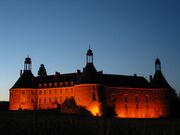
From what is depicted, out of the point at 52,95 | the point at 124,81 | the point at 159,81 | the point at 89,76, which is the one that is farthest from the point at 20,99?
the point at 159,81

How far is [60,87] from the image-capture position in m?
77.3

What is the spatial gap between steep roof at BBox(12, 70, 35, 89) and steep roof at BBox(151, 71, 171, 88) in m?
24.1

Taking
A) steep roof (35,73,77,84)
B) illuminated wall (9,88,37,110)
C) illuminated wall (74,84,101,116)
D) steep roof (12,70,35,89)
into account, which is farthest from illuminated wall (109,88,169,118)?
steep roof (12,70,35,89)

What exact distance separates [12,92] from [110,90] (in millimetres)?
18444

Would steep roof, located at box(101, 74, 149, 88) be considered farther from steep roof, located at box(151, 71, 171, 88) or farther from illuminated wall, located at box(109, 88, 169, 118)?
steep roof, located at box(151, 71, 171, 88)

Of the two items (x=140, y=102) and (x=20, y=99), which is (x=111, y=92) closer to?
(x=140, y=102)

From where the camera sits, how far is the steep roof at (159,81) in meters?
76.6

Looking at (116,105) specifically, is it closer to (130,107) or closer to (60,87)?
(130,107)

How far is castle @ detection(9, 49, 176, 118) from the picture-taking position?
72.6m

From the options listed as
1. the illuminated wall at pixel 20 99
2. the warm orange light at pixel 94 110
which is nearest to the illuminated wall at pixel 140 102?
the warm orange light at pixel 94 110

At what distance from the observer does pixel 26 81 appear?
A: 7538 centimetres

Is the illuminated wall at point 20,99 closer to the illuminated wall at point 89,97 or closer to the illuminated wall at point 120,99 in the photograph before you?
the illuminated wall at point 120,99

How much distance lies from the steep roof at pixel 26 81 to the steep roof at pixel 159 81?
24090mm

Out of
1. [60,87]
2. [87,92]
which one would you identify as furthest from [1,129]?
[60,87]
